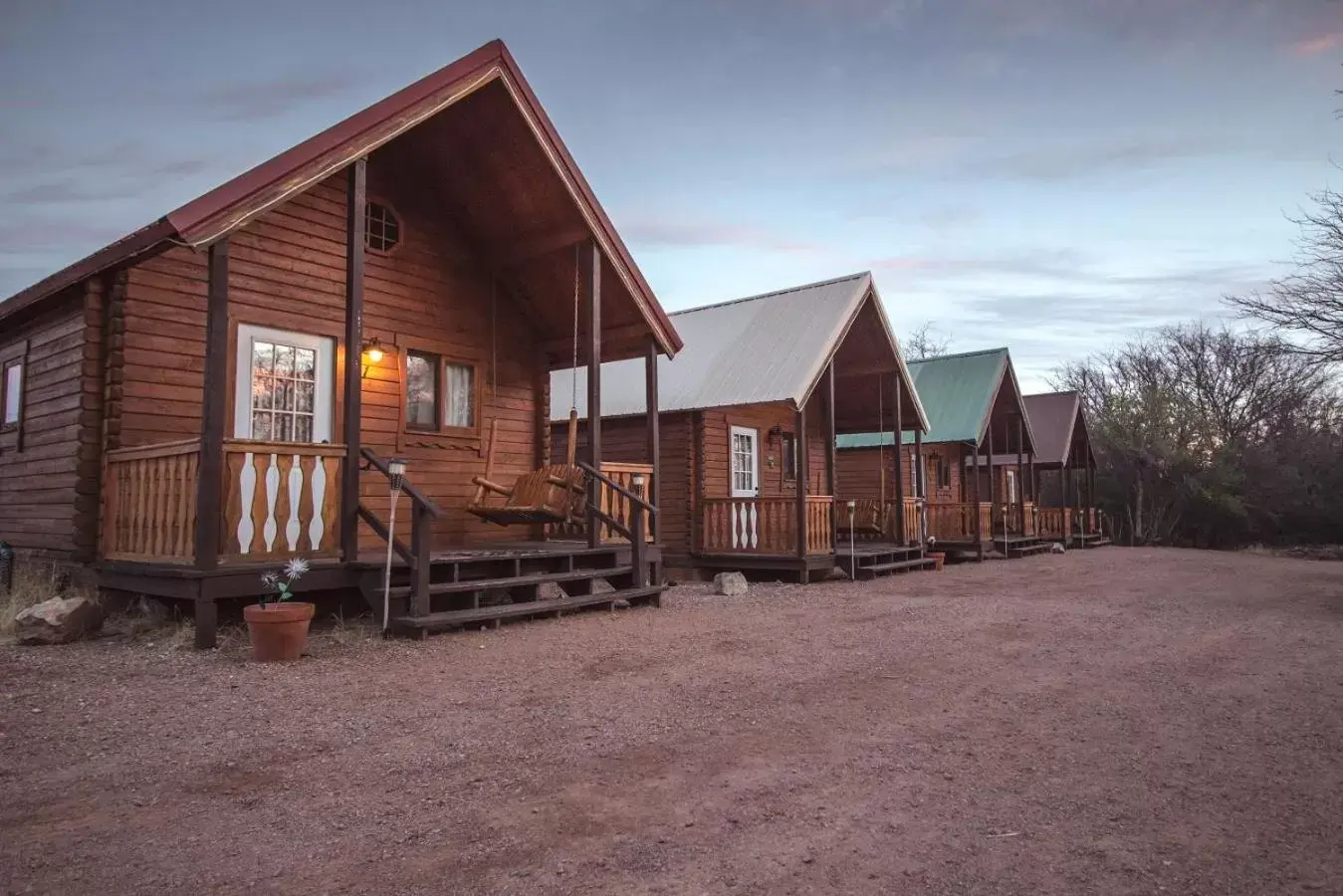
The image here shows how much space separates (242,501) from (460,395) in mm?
4261

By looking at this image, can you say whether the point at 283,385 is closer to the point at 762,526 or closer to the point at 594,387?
the point at 594,387

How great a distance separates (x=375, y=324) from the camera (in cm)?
951

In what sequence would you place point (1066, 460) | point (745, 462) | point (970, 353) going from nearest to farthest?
point (745, 462) < point (970, 353) < point (1066, 460)

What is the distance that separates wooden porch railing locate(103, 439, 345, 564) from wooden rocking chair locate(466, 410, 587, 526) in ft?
6.75

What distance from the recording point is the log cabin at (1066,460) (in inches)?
953

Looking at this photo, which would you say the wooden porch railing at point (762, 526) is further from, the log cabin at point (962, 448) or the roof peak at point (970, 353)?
the roof peak at point (970, 353)

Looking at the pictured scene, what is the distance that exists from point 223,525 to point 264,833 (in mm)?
3974

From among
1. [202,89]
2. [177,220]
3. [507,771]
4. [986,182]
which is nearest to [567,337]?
[177,220]

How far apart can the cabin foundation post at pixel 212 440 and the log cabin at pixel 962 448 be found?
564 inches

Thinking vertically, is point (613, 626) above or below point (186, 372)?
below

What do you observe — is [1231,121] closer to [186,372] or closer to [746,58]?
[746,58]

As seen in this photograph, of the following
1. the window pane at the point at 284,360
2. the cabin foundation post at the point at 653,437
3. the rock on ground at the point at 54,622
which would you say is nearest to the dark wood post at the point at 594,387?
the cabin foundation post at the point at 653,437

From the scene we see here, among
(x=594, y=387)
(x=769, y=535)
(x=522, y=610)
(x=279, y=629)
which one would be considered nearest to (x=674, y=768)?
(x=279, y=629)

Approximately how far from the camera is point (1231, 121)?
11.9 metres
